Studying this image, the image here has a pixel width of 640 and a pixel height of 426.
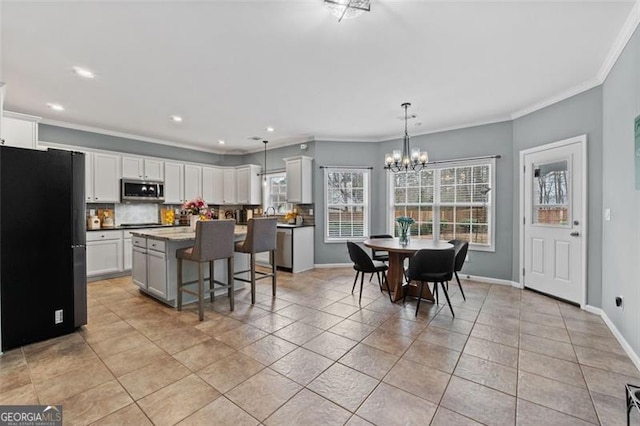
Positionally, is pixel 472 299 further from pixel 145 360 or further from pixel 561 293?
pixel 145 360

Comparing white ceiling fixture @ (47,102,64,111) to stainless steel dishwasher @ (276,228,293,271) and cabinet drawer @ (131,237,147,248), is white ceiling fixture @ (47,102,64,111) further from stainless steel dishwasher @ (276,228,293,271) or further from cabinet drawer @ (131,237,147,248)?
stainless steel dishwasher @ (276,228,293,271)

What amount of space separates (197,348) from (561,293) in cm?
444

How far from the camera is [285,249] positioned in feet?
18.4

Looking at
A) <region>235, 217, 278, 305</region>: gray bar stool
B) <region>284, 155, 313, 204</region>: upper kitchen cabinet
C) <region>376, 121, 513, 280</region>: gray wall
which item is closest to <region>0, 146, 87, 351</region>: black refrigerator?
<region>235, 217, 278, 305</region>: gray bar stool

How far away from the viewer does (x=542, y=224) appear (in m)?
4.05

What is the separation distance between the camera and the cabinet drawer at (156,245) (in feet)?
11.7

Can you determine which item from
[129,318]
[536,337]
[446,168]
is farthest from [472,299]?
[129,318]

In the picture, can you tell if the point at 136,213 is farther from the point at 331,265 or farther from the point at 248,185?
the point at 331,265

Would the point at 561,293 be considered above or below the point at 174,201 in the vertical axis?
below

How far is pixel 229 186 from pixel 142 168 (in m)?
1.91

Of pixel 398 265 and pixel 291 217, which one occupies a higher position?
pixel 291 217

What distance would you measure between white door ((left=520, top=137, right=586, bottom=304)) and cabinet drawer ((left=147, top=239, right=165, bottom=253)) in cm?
506

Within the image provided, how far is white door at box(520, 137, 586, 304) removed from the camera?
355cm

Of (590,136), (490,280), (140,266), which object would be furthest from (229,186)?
(590,136)
